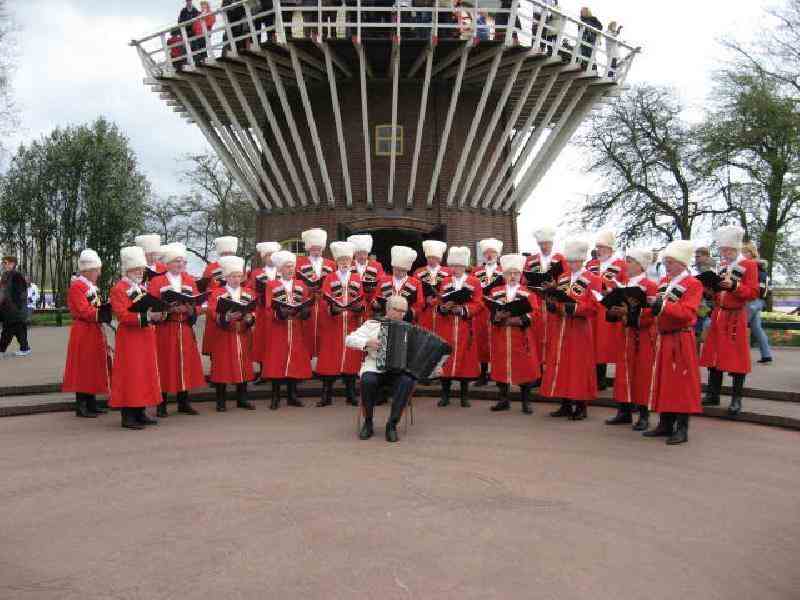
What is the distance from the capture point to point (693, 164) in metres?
28.7

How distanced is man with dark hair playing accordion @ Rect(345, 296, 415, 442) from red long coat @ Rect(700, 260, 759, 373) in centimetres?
354

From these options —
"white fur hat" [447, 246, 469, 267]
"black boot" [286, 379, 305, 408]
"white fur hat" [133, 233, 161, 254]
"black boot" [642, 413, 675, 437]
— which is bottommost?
"black boot" [642, 413, 675, 437]

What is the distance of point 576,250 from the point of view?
836 centimetres

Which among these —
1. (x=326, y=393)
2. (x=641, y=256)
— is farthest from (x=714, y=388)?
(x=326, y=393)

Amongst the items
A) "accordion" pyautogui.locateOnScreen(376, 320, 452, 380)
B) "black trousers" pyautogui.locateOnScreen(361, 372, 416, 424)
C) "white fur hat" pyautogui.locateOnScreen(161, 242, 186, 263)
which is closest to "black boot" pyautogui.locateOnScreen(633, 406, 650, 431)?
"accordion" pyautogui.locateOnScreen(376, 320, 452, 380)

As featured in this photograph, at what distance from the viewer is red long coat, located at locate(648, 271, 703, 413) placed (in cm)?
703

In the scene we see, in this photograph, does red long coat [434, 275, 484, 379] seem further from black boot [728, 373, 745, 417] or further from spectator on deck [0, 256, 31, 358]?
spectator on deck [0, 256, 31, 358]

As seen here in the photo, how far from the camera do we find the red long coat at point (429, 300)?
9.75 meters

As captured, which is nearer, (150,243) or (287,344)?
(287,344)

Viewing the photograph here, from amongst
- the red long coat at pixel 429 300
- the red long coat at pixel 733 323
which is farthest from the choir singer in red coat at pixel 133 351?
the red long coat at pixel 733 323

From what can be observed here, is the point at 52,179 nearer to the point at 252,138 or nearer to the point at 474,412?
the point at 252,138

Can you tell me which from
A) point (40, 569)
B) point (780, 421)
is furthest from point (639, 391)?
point (40, 569)

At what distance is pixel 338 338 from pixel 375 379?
2020mm

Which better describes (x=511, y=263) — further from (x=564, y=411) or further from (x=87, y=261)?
(x=87, y=261)
